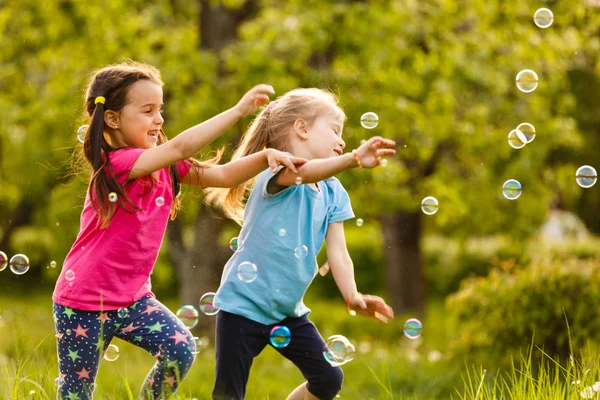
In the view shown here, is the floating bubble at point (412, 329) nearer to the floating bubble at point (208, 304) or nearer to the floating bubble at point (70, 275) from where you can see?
the floating bubble at point (208, 304)

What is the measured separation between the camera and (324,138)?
3.36 meters

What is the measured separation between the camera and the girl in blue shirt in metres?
3.23

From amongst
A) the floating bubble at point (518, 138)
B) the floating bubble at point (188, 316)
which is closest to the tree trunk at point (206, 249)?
the floating bubble at point (518, 138)

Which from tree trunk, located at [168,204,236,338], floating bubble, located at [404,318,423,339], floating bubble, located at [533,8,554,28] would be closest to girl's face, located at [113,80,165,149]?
floating bubble, located at [404,318,423,339]

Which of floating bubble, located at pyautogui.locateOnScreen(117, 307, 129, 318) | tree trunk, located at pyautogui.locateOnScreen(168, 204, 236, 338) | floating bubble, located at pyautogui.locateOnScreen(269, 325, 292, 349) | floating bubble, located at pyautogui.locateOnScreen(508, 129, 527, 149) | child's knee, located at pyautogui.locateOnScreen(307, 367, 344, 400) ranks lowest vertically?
tree trunk, located at pyautogui.locateOnScreen(168, 204, 236, 338)

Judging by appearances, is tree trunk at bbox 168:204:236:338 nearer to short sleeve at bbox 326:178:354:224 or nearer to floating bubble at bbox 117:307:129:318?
short sleeve at bbox 326:178:354:224

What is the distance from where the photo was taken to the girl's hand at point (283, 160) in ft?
10.0

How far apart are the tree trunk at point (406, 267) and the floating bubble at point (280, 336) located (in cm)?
875

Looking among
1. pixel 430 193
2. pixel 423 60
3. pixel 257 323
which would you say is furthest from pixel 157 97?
pixel 430 193

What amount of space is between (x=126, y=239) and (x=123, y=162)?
0.92 feet

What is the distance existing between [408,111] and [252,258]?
15.7ft

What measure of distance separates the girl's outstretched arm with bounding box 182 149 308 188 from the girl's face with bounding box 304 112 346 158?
8.2 inches

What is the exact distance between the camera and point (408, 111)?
784 centimetres

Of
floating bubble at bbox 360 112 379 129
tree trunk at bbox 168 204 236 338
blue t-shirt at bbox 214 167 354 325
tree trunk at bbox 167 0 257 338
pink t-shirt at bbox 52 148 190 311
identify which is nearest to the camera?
pink t-shirt at bbox 52 148 190 311
